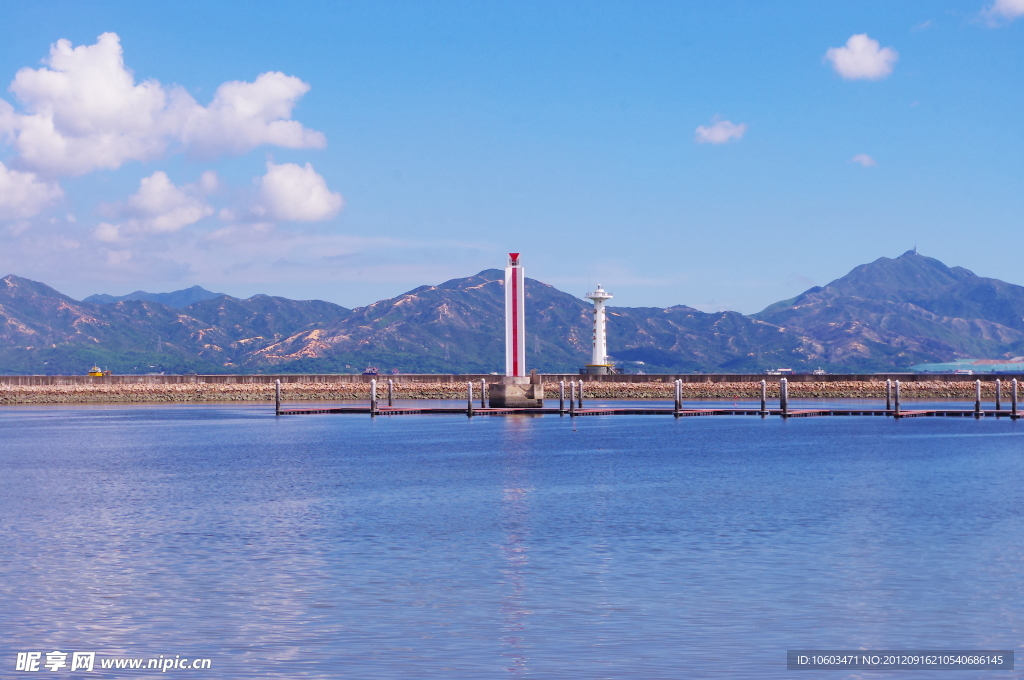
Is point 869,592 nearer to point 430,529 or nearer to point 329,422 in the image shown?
point 430,529

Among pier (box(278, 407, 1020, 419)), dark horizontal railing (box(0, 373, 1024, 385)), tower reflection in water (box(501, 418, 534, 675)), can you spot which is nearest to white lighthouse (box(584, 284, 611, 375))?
dark horizontal railing (box(0, 373, 1024, 385))

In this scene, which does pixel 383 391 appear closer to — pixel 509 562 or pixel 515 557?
pixel 515 557

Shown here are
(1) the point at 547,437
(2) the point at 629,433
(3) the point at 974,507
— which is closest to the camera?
(3) the point at 974,507

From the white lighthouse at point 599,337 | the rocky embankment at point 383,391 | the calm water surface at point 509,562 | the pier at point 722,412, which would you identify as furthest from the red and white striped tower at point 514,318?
the calm water surface at point 509,562

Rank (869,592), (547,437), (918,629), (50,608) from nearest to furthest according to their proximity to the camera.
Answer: (918,629)
(50,608)
(869,592)
(547,437)

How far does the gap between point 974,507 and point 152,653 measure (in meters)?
26.2

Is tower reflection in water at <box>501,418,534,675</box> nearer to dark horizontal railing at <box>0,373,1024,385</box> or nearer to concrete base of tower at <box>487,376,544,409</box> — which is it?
concrete base of tower at <box>487,376,544,409</box>

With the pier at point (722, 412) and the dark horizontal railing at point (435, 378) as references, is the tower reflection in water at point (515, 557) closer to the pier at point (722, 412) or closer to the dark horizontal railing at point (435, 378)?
the pier at point (722, 412)

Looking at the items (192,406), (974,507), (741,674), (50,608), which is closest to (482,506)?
(974,507)

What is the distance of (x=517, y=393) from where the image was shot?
97.8 m

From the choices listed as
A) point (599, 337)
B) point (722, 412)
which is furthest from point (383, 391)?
point (722, 412)

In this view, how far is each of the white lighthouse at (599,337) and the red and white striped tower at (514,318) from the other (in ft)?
115

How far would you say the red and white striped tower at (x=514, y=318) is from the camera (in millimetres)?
97312

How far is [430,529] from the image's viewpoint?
1201 inches
